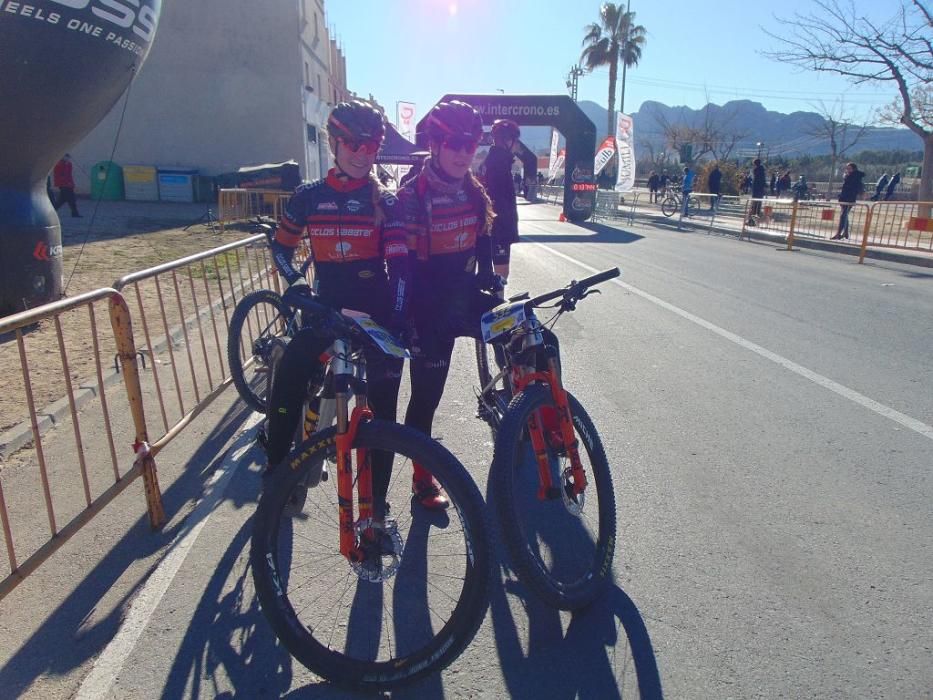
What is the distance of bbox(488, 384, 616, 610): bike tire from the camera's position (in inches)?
106

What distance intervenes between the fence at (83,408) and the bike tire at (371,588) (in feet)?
3.48

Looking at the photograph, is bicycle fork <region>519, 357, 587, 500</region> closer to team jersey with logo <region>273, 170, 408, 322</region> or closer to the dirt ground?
team jersey with logo <region>273, 170, 408, 322</region>

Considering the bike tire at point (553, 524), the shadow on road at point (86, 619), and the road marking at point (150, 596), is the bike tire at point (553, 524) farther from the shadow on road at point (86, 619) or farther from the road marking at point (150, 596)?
the shadow on road at point (86, 619)

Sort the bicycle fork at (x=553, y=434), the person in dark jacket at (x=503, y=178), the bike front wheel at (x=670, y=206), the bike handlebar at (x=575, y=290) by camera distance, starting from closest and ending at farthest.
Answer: the bicycle fork at (x=553, y=434)
the bike handlebar at (x=575, y=290)
the person in dark jacket at (x=503, y=178)
the bike front wheel at (x=670, y=206)

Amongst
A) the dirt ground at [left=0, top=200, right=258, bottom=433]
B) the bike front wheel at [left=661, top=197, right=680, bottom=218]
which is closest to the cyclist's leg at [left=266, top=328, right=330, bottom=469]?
the dirt ground at [left=0, top=200, right=258, bottom=433]

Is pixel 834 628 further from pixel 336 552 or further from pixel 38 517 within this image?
pixel 38 517

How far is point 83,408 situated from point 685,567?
177 inches

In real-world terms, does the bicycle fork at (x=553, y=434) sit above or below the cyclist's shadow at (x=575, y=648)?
above

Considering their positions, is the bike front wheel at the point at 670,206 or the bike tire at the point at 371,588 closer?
the bike tire at the point at 371,588

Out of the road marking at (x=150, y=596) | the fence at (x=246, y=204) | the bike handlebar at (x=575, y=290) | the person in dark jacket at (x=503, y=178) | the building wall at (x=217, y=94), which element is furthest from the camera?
the building wall at (x=217, y=94)

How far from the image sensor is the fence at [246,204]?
1925cm

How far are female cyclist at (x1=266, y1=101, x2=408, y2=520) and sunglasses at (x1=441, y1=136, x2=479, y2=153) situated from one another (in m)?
0.32

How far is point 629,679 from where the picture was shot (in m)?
2.54

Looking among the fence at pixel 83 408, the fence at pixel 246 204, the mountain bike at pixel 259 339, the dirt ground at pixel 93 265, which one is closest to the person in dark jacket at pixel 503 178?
the mountain bike at pixel 259 339
